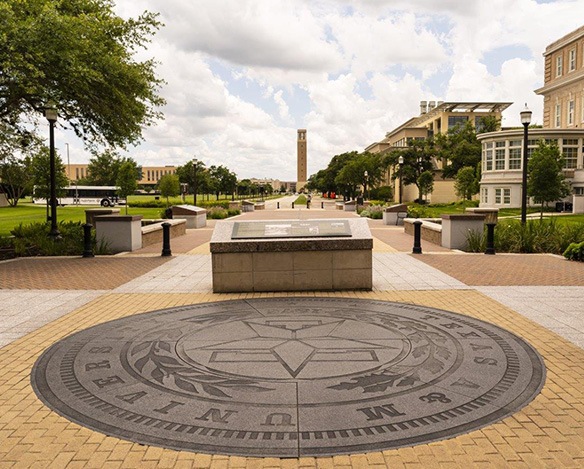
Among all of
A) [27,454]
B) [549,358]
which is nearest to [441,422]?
[549,358]

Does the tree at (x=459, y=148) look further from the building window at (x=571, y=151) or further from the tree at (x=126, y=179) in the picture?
the tree at (x=126, y=179)

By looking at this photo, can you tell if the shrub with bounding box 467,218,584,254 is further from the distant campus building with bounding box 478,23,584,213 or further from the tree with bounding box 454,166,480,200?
the tree with bounding box 454,166,480,200

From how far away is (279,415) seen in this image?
14.2 feet

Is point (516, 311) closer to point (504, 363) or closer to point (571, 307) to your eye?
point (571, 307)

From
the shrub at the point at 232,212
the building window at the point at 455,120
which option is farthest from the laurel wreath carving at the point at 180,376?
the building window at the point at 455,120

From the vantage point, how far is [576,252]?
1380 cm

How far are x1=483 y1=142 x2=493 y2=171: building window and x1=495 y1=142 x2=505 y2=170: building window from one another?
1.93ft

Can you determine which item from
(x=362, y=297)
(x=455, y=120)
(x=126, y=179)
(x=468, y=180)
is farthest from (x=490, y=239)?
(x=455, y=120)

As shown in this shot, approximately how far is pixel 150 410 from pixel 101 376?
1058 mm

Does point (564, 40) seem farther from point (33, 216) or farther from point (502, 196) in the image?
point (33, 216)

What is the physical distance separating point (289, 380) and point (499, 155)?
156 ft

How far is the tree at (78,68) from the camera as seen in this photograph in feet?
44.1

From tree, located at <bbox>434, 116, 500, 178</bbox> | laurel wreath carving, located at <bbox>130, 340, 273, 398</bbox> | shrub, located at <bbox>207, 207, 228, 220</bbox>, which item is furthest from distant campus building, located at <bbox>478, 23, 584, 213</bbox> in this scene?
laurel wreath carving, located at <bbox>130, 340, 273, 398</bbox>

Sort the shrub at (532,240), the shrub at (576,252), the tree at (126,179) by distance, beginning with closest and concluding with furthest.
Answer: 1. the shrub at (576,252)
2. the shrub at (532,240)
3. the tree at (126,179)
